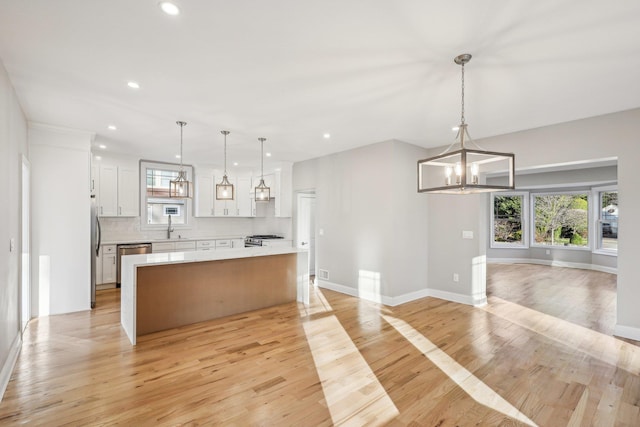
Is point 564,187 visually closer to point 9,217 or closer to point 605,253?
point 605,253

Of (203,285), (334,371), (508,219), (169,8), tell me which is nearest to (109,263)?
(203,285)

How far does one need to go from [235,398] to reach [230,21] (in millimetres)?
2738

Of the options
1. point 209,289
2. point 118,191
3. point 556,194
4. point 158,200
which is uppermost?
point 556,194

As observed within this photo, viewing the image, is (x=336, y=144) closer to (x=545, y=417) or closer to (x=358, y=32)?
(x=358, y=32)

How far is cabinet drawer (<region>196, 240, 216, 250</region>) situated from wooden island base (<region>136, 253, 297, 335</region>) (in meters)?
2.96

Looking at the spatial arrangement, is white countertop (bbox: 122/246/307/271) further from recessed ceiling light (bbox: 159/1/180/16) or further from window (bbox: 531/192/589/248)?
window (bbox: 531/192/589/248)

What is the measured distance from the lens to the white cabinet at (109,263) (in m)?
5.83

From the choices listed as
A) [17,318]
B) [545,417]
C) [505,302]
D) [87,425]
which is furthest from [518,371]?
[17,318]

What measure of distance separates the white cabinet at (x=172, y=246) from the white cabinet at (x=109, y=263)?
677 millimetres

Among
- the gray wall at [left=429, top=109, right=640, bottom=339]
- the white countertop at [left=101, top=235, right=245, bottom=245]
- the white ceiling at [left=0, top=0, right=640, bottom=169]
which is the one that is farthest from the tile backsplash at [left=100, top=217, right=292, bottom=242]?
the gray wall at [left=429, top=109, right=640, bottom=339]

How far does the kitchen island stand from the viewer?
368 cm

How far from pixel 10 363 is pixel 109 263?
3323 mm

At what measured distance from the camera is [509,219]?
31.9 feet

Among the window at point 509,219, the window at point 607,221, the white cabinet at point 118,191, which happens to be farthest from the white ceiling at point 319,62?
the window at point 509,219
